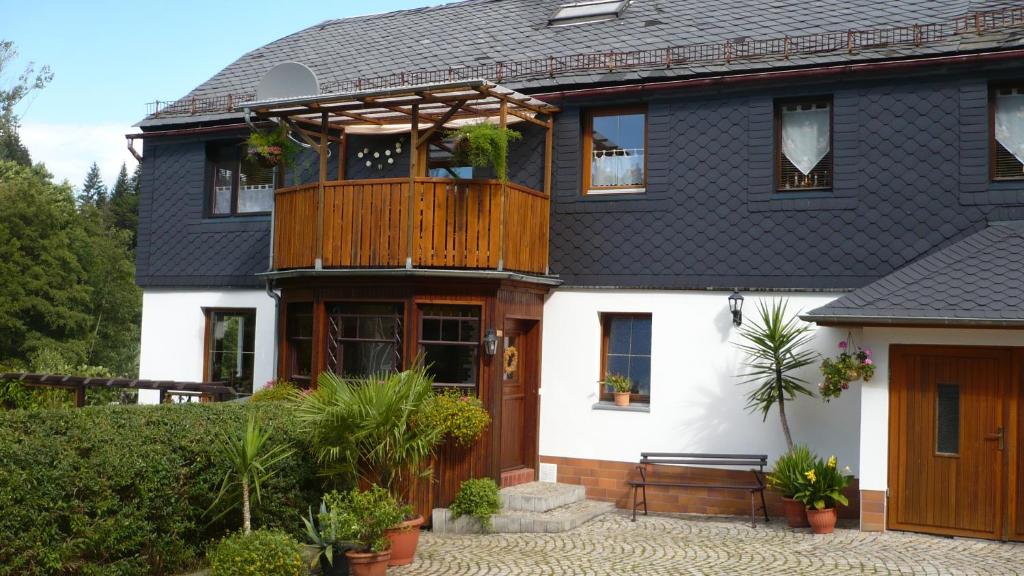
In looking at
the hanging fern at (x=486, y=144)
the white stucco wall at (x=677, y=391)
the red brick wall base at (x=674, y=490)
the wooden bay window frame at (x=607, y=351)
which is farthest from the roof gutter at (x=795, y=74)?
the red brick wall base at (x=674, y=490)

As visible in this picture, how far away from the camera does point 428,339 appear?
12.8m

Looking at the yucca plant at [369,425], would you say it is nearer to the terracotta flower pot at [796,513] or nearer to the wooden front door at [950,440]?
the terracotta flower pot at [796,513]

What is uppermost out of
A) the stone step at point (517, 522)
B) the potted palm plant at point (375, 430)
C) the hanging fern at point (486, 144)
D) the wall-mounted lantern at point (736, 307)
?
the hanging fern at point (486, 144)

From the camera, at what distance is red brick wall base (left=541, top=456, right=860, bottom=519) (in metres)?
12.8

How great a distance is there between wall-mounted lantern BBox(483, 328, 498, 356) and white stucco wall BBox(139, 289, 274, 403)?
504 cm

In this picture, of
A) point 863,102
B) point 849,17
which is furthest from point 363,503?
point 849,17

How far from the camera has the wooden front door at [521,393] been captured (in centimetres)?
1354

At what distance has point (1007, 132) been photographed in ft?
39.9

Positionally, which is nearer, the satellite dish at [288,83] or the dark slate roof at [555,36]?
the dark slate roof at [555,36]

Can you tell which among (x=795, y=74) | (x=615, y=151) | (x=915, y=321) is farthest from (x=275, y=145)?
(x=915, y=321)

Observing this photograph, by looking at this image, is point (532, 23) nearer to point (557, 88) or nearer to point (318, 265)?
point (557, 88)

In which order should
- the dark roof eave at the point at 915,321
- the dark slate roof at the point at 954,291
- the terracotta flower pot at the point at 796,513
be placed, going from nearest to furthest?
the dark roof eave at the point at 915,321 → the dark slate roof at the point at 954,291 → the terracotta flower pot at the point at 796,513

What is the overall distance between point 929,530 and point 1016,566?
154cm

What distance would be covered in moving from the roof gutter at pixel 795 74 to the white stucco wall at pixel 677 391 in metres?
2.67
